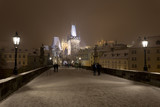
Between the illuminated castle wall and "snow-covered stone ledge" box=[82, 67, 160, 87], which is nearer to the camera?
"snow-covered stone ledge" box=[82, 67, 160, 87]

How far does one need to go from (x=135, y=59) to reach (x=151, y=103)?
57.2m

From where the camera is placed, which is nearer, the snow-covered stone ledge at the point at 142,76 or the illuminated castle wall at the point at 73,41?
the snow-covered stone ledge at the point at 142,76

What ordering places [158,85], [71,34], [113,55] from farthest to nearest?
[71,34] → [113,55] → [158,85]

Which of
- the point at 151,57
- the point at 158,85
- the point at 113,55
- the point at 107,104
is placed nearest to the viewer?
the point at 107,104

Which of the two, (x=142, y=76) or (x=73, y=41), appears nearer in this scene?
(x=142, y=76)

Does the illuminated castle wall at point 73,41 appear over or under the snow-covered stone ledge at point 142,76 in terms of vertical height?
over

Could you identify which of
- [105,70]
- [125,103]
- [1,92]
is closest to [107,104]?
[125,103]

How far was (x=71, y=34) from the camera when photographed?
153750 millimetres

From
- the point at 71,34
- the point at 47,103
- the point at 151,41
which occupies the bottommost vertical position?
the point at 47,103

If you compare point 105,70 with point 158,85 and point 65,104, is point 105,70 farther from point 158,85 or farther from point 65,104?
point 65,104

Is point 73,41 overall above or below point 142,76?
above

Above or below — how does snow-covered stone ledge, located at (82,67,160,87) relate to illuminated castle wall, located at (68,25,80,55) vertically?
below

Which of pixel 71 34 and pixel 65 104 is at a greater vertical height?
pixel 71 34

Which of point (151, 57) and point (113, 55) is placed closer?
point (151, 57)
